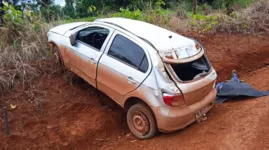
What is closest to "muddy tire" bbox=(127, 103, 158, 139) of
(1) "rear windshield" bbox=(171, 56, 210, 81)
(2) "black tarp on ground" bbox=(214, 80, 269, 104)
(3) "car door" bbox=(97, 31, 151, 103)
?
(3) "car door" bbox=(97, 31, 151, 103)

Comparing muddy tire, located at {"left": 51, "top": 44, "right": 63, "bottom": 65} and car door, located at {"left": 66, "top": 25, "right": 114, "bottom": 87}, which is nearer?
car door, located at {"left": 66, "top": 25, "right": 114, "bottom": 87}

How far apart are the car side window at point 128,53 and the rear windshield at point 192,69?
1.70 ft

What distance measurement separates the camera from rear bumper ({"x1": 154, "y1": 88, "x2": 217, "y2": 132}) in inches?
203

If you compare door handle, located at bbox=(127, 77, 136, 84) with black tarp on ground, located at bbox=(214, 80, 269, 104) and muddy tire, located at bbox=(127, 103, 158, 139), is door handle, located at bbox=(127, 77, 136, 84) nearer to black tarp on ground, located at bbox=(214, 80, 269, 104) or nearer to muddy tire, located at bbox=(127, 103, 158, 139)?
muddy tire, located at bbox=(127, 103, 158, 139)

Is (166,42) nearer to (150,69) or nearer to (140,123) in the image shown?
(150,69)

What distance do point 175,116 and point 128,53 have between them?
1.36 m

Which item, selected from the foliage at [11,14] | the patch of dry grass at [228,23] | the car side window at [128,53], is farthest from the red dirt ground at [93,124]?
the patch of dry grass at [228,23]

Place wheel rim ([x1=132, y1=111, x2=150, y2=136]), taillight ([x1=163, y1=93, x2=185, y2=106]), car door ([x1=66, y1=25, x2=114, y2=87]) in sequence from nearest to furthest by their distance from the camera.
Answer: taillight ([x1=163, y1=93, x2=185, y2=106])
wheel rim ([x1=132, y1=111, x2=150, y2=136])
car door ([x1=66, y1=25, x2=114, y2=87])

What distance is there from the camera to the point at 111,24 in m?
6.07

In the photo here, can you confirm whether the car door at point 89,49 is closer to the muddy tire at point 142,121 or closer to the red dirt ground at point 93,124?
the red dirt ground at point 93,124

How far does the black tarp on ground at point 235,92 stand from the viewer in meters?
6.68

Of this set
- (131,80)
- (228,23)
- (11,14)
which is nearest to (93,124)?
(131,80)

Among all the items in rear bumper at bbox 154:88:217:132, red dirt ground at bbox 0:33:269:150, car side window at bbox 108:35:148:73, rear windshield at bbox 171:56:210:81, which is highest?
car side window at bbox 108:35:148:73

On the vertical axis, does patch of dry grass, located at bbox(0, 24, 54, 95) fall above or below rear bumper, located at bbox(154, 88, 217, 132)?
above
